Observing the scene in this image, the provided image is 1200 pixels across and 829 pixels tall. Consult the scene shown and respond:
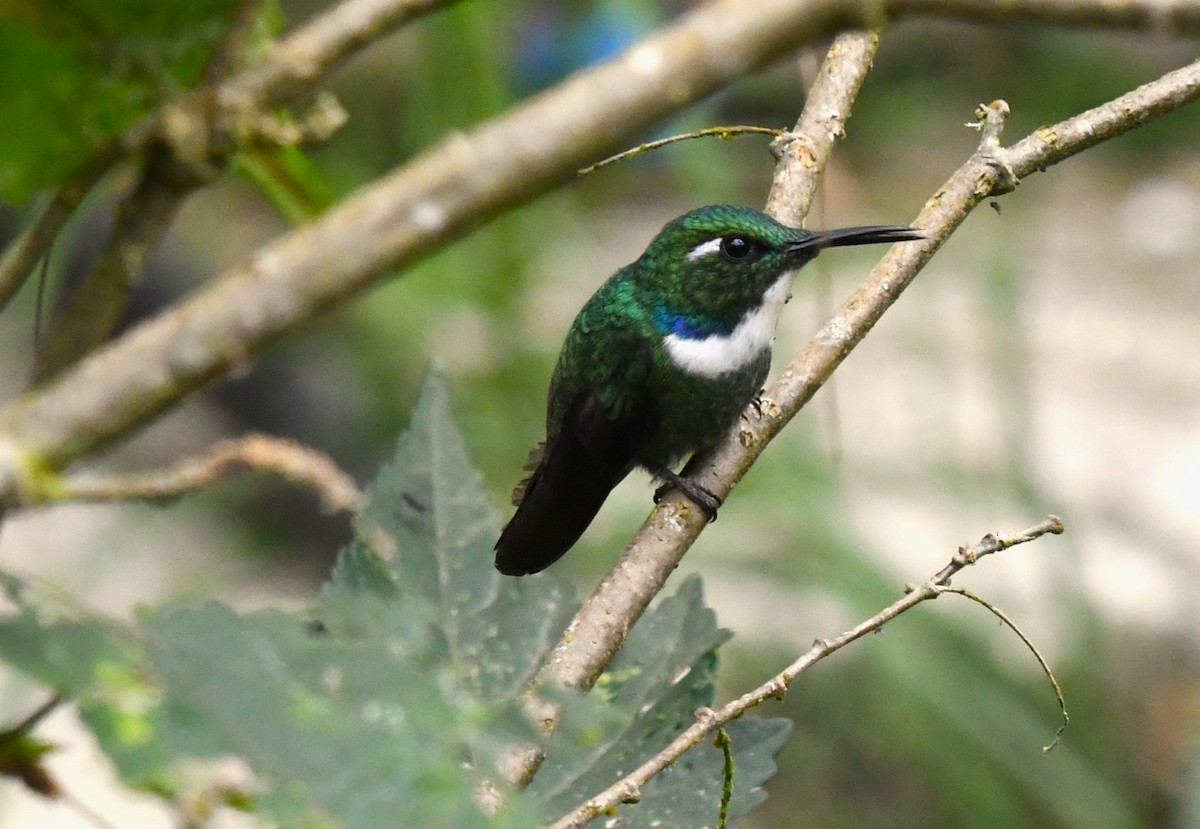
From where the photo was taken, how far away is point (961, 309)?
748cm

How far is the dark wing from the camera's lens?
1.96 metres

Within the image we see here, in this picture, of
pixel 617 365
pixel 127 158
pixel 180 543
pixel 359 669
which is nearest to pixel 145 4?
pixel 127 158

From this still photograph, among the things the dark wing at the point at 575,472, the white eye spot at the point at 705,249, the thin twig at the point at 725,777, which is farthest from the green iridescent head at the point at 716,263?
the thin twig at the point at 725,777

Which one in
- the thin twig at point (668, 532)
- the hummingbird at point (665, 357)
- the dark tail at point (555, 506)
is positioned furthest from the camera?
the hummingbird at point (665, 357)

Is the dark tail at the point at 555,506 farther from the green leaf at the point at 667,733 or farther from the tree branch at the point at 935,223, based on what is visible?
the green leaf at the point at 667,733

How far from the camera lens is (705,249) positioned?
93.7 inches

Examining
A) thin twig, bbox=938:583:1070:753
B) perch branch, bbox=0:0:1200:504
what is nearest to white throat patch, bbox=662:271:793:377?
thin twig, bbox=938:583:1070:753

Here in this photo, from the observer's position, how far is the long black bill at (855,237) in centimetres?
181

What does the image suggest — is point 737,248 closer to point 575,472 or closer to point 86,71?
point 575,472

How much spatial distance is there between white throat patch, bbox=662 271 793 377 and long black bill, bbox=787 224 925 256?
0.52 ft

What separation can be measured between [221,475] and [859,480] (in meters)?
4.44

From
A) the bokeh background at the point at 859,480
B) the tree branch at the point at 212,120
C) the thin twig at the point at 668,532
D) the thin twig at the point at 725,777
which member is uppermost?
the bokeh background at the point at 859,480

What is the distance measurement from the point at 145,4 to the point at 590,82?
0.34 meters

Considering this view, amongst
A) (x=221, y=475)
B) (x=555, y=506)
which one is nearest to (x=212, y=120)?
(x=221, y=475)
